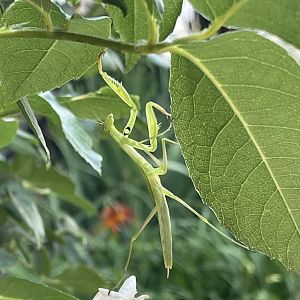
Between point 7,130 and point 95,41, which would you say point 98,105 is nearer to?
point 7,130

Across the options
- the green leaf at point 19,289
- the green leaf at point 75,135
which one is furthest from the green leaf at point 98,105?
the green leaf at point 19,289

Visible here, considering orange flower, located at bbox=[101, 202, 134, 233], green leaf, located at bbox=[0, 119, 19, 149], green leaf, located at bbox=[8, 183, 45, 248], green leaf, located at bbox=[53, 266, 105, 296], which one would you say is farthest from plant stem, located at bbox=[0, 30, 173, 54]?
orange flower, located at bbox=[101, 202, 134, 233]

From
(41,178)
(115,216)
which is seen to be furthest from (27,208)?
(115,216)

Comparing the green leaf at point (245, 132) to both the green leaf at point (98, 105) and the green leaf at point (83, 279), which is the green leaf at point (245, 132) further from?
the green leaf at point (83, 279)

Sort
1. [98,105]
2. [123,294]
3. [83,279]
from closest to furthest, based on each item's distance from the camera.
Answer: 1. [123,294]
2. [98,105]
3. [83,279]

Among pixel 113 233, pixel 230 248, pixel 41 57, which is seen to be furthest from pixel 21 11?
pixel 113 233

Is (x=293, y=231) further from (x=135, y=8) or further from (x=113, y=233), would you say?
(x=113, y=233)

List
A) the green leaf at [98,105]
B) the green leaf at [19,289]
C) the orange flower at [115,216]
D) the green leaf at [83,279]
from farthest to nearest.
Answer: the orange flower at [115,216] → the green leaf at [83,279] → the green leaf at [98,105] → the green leaf at [19,289]
